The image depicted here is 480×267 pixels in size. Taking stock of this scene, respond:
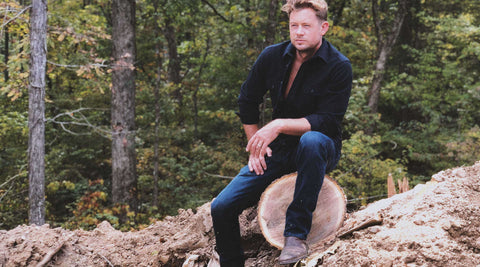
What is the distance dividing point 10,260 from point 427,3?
14134 millimetres

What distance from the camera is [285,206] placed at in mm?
2953

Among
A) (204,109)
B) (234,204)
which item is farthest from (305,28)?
(204,109)

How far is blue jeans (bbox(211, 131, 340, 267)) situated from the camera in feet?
8.00

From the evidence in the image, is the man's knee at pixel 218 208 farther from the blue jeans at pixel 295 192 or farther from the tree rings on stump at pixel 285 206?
the tree rings on stump at pixel 285 206

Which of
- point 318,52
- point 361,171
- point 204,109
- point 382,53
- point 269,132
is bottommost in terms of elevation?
point 361,171

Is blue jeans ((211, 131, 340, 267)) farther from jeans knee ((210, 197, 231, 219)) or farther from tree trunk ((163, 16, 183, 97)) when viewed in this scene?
tree trunk ((163, 16, 183, 97))

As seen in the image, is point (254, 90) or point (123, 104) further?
point (123, 104)

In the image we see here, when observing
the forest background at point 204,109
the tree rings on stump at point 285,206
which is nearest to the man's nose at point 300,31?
the tree rings on stump at point 285,206

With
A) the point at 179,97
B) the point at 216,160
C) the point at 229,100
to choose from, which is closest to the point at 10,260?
the point at 216,160

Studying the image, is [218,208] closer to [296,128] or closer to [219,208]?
[219,208]

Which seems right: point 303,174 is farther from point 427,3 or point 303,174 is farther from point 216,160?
point 427,3

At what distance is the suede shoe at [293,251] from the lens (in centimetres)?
246

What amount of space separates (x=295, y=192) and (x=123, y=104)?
6.16 metres

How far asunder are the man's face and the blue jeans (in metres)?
0.62
